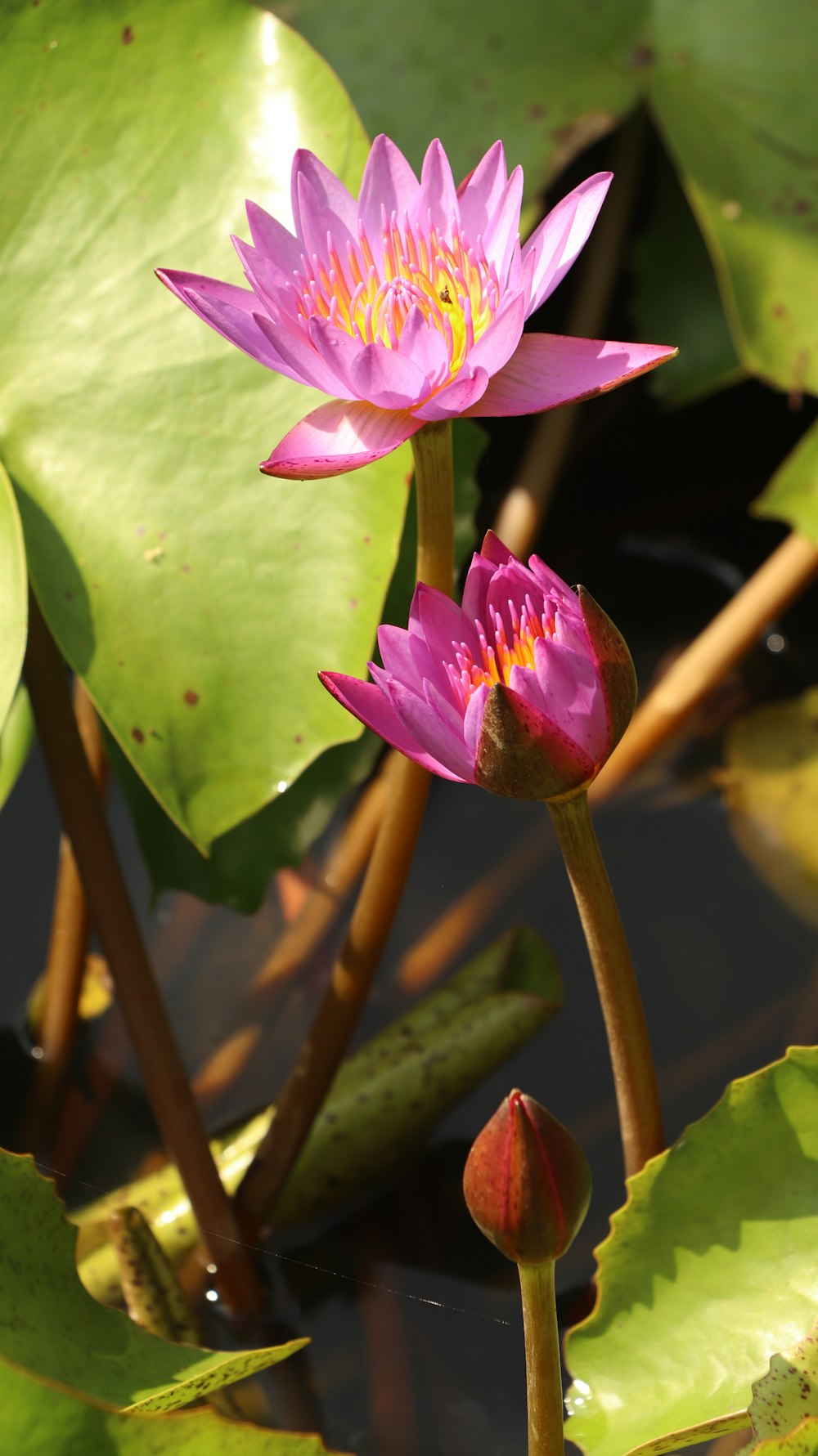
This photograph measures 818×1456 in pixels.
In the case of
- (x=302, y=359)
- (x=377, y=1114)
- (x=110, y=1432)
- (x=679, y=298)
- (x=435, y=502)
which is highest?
(x=302, y=359)

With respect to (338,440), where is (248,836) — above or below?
below

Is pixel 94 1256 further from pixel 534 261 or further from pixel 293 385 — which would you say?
pixel 534 261

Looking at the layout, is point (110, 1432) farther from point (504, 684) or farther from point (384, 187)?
point (384, 187)

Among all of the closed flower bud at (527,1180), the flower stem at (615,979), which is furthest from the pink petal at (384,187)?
the closed flower bud at (527,1180)

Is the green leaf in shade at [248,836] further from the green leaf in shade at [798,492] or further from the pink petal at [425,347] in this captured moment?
the pink petal at [425,347]

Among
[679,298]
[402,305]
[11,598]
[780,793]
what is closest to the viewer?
[402,305]

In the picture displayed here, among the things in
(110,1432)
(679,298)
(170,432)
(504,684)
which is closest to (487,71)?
(679,298)

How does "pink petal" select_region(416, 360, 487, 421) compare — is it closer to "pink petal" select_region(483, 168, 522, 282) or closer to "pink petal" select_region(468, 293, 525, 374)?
"pink petal" select_region(468, 293, 525, 374)

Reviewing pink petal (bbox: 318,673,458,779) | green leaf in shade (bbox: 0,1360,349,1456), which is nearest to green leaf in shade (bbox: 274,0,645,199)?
pink petal (bbox: 318,673,458,779)
